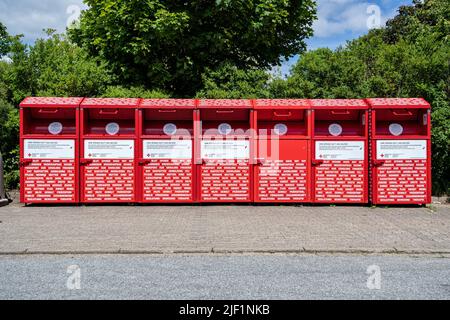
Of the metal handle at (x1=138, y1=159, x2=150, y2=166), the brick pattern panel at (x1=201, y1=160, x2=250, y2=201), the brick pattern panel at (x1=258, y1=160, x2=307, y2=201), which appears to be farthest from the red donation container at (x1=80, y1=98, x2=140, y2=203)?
the brick pattern panel at (x1=258, y1=160, x2=307, y2=201)

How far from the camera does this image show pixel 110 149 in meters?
10.1

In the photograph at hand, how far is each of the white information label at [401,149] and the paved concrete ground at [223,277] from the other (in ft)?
13.9

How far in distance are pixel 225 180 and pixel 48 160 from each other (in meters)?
3.41

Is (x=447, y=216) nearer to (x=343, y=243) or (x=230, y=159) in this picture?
(x=343, y=243)

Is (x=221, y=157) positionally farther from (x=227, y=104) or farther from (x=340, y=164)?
(x=340, y=164)

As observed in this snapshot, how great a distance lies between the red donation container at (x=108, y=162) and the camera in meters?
10.1

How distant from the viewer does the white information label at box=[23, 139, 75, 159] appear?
32.8 ft

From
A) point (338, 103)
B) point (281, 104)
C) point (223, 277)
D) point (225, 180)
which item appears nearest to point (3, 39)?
point (225, 180)

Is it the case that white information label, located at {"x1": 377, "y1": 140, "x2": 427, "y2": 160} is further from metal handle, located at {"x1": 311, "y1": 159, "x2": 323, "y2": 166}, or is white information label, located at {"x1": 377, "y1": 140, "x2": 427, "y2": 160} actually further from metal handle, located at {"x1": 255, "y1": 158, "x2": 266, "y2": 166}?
metal handle, located at {"x1": 255, "y1": 158, "x2": 266, "y2": 166}

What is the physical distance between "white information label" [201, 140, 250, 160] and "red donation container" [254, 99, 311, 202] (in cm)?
26

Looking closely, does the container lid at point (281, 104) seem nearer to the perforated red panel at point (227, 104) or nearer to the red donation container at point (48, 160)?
the perforated red panel at point (227, 104)

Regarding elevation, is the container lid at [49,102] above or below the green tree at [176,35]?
below

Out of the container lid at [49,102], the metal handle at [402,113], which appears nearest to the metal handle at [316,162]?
the metal handle at [402,113]

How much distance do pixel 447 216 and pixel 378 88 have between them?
554 cm
